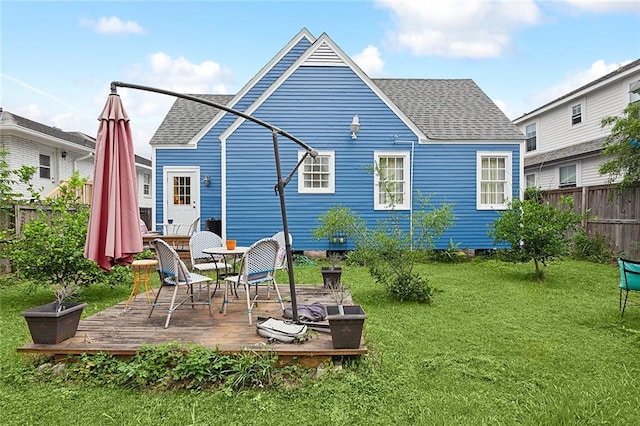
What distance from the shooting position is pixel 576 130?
16.5 meters

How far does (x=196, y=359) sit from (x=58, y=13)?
9096 millimetres

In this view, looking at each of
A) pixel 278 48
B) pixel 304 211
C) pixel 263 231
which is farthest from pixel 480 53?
pixel 263 231

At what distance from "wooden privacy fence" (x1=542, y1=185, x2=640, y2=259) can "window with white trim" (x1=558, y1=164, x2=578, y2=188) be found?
177 inches

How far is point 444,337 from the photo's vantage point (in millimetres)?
4703

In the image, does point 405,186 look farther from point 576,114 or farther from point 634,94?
point 576,114

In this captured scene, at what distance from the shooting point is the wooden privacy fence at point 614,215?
388 inches

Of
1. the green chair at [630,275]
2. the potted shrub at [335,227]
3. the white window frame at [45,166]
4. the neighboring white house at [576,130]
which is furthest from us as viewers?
the white window frame at [45,166]

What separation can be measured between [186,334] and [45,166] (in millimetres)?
14871

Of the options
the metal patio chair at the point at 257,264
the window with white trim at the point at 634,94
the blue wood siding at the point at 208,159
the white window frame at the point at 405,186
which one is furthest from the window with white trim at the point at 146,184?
the window with white trim at the point at 634,94

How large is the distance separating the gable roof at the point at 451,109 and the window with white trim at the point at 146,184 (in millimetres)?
14179

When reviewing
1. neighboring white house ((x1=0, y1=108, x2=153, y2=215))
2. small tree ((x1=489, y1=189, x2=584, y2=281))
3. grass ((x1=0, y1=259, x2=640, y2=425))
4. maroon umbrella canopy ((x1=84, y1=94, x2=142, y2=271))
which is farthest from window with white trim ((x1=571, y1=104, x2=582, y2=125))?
neighboring white house ((x1=0, y1=108, x2=153, y2=215))

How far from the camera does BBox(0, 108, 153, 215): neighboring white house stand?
44.8ft

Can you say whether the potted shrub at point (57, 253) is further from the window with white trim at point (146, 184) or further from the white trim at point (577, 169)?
the window with white trim at point (146, 184)

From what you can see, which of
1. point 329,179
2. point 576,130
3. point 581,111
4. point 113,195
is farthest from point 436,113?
point 113,195
